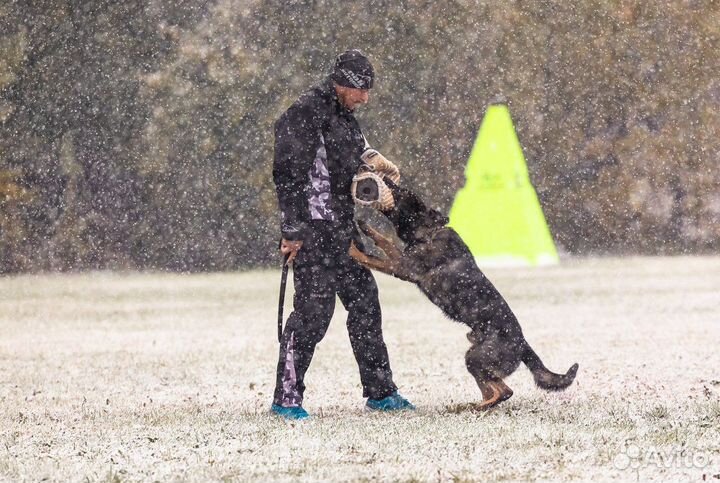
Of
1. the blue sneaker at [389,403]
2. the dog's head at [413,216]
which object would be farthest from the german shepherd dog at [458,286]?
the blue sneaker at [389,403]

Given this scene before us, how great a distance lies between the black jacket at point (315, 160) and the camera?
19.4 feet

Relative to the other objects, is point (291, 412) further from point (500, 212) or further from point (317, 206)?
point (500, 212)

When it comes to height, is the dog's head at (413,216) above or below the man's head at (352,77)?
below

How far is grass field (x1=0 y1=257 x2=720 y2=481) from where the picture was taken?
200 inches

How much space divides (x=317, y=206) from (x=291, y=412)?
3.32 feet

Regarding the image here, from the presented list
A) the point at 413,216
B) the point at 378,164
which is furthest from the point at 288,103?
the point at 378,164

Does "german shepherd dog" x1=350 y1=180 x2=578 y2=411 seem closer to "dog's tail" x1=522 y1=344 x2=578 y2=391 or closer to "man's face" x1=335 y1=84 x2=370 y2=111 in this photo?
"dog's tail" x1=522 y1=344 x2=578 y2=391

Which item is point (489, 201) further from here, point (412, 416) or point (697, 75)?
point (412, 416)

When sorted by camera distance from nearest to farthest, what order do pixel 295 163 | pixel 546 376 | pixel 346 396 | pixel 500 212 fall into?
pixel 295 163 < pixel 546 376 < pixel 346 396 < pixel 500 212

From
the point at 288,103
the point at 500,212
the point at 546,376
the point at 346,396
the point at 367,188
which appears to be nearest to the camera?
the point at 367,188

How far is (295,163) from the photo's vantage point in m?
5.89

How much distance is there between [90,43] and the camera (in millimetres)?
21031

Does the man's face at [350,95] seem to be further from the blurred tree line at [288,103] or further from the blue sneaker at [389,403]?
the blurred tree line at [288,103]

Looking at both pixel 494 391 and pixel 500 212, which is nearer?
pixel 494 391
